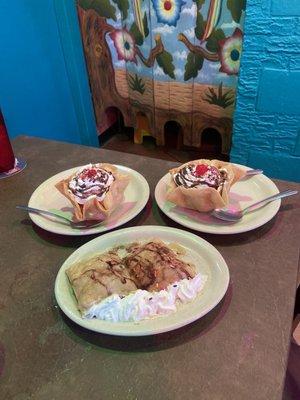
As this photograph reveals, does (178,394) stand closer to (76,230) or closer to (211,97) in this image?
(76,230)

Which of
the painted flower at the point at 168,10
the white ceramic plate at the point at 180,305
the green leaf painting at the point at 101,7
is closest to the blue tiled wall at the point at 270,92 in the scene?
the painted flower at the point at 168,10

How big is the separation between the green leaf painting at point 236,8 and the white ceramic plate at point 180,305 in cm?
152

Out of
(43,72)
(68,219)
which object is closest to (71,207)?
(68,219)

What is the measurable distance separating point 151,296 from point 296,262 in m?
0.30

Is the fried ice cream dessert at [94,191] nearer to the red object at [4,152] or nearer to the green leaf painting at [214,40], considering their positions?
the red object at [4,152]

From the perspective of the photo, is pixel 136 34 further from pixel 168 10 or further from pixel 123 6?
pixel 168 10

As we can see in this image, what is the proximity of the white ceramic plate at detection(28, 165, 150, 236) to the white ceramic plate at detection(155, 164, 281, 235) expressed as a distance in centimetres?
5

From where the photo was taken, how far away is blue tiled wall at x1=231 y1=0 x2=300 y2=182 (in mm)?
1459

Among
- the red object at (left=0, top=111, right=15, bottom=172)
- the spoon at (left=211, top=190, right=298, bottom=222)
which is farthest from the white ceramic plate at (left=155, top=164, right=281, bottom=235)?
the red object at (left=0, top=111, right=15, bottom=172)

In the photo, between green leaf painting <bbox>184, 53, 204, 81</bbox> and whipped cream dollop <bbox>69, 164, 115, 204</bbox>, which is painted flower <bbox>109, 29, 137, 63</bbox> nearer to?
green leaf painting <bbox>184, 53, 204, 81</bbox>

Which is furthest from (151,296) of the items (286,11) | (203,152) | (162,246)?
(203,152)

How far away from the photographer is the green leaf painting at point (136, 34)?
2.08 m

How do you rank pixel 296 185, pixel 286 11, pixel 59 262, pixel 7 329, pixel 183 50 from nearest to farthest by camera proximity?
pixel 7 329 < pixel 59 262 < pixel 296 185 < pixel 286 11 < pixel 183 50

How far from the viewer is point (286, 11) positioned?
4.65ft
